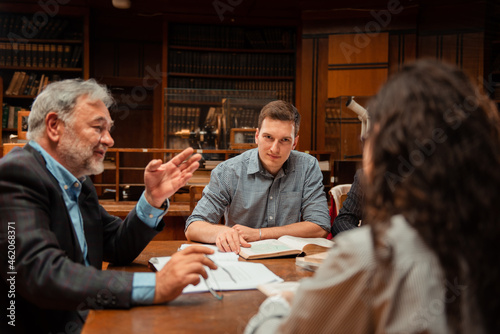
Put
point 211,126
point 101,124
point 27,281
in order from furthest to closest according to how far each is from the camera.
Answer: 1. point 211,126
2. point 101,124
3. point 27,281

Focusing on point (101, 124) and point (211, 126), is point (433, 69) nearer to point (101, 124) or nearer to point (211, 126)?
point (101, 124)

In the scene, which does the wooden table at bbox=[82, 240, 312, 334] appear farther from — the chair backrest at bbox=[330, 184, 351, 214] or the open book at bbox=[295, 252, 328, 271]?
the chair backrest at bbox=[330, 184, 351, 214]

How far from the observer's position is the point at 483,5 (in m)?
5.71

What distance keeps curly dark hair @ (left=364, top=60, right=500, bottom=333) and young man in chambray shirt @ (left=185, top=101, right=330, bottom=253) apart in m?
1.60

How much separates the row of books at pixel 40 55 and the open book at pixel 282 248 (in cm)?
532

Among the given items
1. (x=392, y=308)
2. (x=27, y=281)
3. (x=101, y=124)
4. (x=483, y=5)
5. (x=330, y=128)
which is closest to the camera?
(x=392, y=308)

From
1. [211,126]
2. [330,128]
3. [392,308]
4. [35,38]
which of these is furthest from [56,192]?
[35,38]

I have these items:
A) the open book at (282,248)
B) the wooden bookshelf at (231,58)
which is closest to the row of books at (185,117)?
the wooden bookshelf at (231,58)

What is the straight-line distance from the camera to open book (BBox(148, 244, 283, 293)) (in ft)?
4.13

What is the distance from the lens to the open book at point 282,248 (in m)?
1.63

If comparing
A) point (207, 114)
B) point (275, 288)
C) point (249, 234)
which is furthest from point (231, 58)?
point (275, 288)

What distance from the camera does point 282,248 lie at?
1.70m

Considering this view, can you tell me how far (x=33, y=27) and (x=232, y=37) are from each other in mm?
2816

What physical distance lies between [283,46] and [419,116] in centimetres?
639
